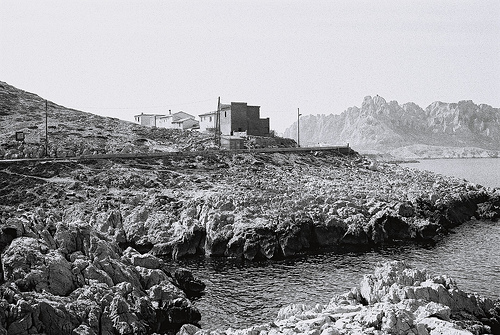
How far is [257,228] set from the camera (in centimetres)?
4919

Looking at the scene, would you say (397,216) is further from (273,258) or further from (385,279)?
(385,279)

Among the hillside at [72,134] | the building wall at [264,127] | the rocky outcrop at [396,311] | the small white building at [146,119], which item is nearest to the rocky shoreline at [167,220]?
the rocky outcrop at [396,311]

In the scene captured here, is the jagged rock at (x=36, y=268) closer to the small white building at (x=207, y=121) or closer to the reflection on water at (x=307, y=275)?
the reflection on water at (x=307, y=275)

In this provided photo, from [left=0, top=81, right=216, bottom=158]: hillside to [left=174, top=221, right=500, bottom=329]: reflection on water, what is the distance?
4032 centimetres

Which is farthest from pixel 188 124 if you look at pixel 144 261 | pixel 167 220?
pixel 144 261

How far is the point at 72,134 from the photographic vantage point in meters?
87.2

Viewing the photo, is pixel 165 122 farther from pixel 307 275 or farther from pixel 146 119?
pixel 307 275

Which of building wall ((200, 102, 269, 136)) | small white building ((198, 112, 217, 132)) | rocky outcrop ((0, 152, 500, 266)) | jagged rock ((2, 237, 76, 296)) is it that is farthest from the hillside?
jagged rock ((2, 237, 76, 296))

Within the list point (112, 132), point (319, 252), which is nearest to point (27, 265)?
point (319, 252)

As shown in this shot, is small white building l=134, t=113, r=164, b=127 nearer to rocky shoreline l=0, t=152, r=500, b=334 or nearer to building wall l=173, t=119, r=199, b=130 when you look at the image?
building wall l=173, t=119, r=199, b=130

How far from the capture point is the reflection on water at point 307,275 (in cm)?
3450

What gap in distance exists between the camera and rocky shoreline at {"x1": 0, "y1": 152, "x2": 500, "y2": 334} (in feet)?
96.7

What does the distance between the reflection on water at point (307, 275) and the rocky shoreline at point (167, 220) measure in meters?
2.02

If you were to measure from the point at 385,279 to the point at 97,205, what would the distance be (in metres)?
33.7
